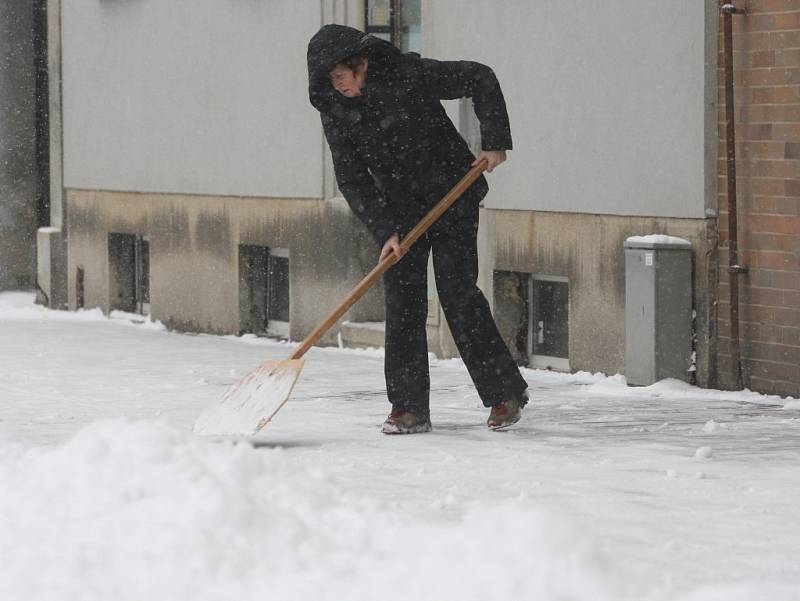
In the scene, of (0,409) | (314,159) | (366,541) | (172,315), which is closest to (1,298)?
(172,315)

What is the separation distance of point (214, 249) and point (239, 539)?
9179 mm

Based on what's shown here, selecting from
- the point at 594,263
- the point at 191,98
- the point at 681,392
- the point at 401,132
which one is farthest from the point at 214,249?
the point at 401,132

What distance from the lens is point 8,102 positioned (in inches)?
677

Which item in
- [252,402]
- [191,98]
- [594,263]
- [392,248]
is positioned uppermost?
[191,98]

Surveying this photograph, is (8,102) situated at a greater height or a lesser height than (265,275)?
greater

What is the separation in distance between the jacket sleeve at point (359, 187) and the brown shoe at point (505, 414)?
0.83 meters

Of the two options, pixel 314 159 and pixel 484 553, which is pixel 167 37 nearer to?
pixel 314 159

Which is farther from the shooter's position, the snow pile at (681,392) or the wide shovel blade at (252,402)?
the snow pile at (681,392)

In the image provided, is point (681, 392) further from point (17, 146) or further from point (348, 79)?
point (17, 146)

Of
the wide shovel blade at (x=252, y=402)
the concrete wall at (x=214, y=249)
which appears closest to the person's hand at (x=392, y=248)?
the wide shovel blade at (x=252, y=402)

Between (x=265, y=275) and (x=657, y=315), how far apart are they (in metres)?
4.86

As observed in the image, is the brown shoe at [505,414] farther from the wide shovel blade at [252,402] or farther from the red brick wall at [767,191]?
the red brick wall at [767,191]

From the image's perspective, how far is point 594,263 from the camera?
9.79 m

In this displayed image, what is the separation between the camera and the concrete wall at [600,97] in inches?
359
